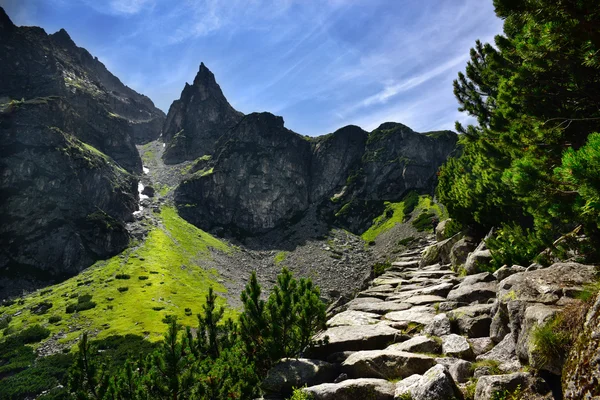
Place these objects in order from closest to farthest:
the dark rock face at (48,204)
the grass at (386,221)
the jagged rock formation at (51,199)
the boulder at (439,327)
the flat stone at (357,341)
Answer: the boulder at (439,327)
the flat stone at (357,341)
the dark rock face at (48,204)
the jagged rock formation at (51,199)
the grass at (386,221)

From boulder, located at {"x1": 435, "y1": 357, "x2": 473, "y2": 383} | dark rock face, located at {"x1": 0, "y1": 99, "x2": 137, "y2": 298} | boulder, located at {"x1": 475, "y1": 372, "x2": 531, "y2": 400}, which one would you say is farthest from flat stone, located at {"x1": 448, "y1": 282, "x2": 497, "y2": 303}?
dark rock face, located at {"x1": 0, "y1": 99, "x2": 137, "y2": 298}

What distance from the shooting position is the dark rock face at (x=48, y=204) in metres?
109

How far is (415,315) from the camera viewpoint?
14.4m

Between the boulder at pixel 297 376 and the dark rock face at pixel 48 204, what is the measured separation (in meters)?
120

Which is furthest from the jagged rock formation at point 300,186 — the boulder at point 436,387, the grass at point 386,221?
the boulder at point 436,387

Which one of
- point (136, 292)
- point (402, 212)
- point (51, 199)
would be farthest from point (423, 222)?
point (51, 199)

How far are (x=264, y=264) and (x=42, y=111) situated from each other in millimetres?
129236

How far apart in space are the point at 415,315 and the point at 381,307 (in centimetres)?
290

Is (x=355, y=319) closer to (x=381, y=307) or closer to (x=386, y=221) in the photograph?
(x=381, y=307)

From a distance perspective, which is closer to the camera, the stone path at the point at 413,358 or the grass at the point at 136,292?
the stone path at the point at 413,358

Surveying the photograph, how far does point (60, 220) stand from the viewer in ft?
396

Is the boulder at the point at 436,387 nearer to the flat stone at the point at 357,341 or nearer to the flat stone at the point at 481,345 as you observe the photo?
the flat stone at the point at 481,345

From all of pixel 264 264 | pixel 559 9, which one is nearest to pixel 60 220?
pixel 264 264

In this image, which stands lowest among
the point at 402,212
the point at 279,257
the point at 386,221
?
the point at 279,257
